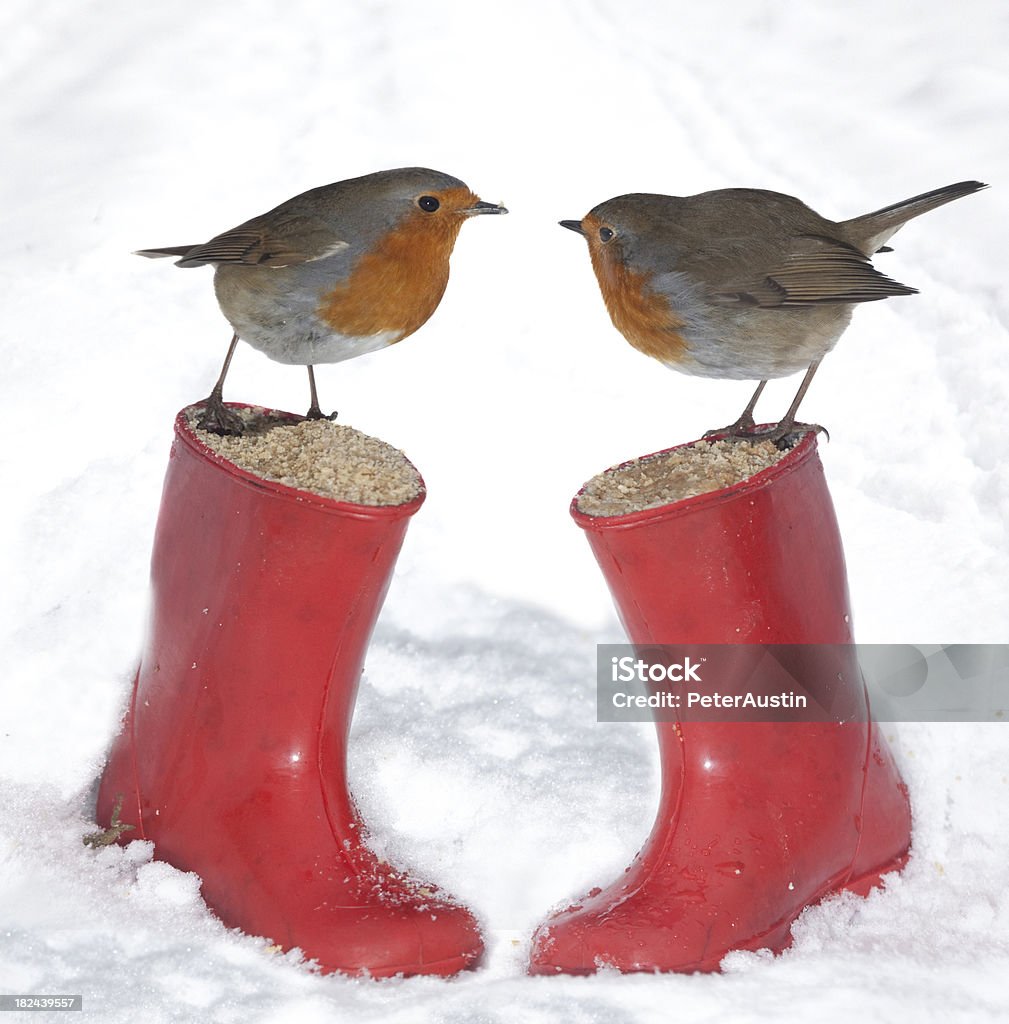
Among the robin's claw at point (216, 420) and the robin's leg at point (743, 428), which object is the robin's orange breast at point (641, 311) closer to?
the robin's leg at point (743, 428)

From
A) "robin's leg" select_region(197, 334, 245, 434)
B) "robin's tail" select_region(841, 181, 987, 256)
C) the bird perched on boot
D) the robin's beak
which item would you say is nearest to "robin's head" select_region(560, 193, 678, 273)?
the bird perched on boot

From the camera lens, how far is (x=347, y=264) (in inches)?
95.3

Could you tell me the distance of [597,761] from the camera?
2.94 m

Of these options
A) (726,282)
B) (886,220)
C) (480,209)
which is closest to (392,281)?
(480,209)

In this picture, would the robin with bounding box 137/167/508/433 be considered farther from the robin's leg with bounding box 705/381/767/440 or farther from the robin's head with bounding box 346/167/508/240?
the robin's leg with bounding box 705/381/767/440

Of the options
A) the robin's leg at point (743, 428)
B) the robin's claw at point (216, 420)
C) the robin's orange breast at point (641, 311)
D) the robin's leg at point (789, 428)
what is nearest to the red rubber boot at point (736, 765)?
the robin's leg at point (789, 428)

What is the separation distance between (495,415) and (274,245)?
1427mm

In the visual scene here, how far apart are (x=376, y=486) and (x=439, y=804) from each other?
28.7 inches

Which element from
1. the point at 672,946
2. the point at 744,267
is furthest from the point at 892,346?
the point at 672,946

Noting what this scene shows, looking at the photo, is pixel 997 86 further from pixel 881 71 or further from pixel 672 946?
Result: pixel 672 946

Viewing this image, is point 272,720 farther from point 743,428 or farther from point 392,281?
point 743,428

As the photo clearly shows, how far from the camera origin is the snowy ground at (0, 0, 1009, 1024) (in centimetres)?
240

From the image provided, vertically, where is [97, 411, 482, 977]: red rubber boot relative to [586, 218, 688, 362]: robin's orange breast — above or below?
below

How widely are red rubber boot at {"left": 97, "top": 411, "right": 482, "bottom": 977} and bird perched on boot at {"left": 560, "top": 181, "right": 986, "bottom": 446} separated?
0.57m
